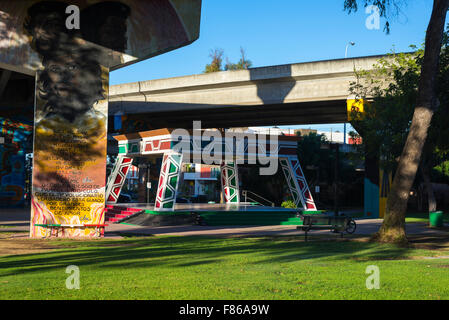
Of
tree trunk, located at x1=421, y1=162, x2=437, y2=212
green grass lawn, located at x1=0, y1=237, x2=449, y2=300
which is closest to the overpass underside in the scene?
tree trunk, located at x1=421, y1=162, x2=437, y2=212

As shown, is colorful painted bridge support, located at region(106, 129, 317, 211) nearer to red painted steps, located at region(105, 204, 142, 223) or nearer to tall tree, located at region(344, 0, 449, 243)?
red painted steps, located at region(105, 204, 142, 223)

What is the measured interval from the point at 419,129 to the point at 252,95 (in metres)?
19.4

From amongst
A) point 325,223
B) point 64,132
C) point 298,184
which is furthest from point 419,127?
point 298,184

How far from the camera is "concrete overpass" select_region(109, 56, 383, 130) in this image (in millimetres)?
31312

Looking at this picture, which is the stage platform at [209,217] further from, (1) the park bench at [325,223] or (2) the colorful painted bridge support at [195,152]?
(1) the park bench at [325,223]

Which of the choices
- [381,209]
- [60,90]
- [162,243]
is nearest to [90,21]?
[60,90]

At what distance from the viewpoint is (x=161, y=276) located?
9000mm

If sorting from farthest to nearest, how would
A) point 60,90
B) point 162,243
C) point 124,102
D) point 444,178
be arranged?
point 444,178 < point 124,102 < point 60,90 < point 162,243

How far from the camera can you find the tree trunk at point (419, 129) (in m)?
15.8

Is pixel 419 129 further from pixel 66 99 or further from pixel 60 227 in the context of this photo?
pixel 60 227

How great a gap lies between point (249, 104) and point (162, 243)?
20204mm

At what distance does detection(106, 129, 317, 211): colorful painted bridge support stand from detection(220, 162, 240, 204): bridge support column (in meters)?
5.65

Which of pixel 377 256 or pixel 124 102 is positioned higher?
pixel 124 102
